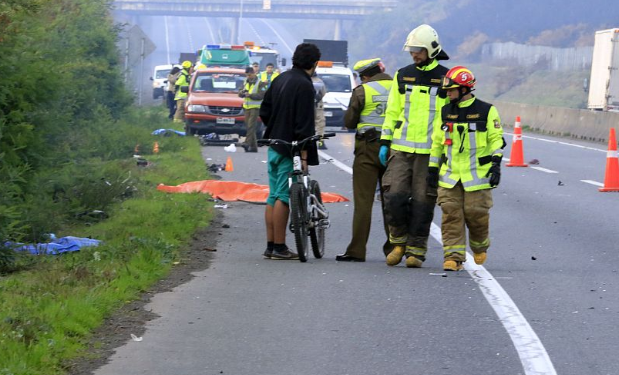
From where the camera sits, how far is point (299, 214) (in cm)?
1113

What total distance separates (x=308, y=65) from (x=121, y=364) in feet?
15.8

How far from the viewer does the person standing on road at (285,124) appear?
11.3 metres

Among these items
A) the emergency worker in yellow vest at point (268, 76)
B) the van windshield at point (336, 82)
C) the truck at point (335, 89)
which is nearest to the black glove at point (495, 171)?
the emergency worker in yellow vest at point (268, 76)

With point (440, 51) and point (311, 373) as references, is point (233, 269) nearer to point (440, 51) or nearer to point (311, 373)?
point (440, 51)

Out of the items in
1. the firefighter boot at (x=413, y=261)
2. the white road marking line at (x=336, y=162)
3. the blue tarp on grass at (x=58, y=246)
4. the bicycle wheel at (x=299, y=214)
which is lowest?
the white road marking line at (x=336, y=162)

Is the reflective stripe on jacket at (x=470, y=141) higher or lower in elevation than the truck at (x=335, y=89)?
higher

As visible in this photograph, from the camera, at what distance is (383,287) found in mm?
9930

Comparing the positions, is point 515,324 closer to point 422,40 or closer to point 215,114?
point 422,40

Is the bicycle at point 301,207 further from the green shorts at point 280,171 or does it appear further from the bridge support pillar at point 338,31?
the bridge support pillar at point 338,31

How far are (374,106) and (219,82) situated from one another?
20.9 metres

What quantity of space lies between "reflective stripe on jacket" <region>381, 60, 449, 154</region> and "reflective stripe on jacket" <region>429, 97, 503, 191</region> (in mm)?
195

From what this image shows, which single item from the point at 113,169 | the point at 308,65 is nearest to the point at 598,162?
the point at 113,169

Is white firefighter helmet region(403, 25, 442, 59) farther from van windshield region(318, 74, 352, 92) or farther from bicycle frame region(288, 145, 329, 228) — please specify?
van windshield region(318, 74, 352, 92)

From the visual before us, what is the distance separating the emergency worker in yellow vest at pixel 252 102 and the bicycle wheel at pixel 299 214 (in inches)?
629
